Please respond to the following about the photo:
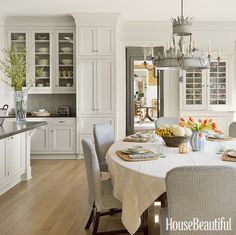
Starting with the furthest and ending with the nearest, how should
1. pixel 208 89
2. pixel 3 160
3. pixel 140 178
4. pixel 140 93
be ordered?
pixel 140 93
pixel 208 89
pixel 3 160
pixel 140 178

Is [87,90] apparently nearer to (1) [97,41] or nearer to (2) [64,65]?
(2) [64,65]

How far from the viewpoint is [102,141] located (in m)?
3.95

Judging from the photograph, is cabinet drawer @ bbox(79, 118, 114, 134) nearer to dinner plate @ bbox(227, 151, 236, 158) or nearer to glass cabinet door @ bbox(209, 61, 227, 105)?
glass cabinet door @ bbox(209, 61, 227, 105)

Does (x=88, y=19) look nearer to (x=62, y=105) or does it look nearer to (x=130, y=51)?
(x=130, y=51)

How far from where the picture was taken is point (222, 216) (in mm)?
1910

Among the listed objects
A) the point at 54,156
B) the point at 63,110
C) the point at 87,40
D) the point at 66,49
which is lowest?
the point at 54,156

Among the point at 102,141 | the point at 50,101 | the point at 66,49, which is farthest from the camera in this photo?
the point at 50,101

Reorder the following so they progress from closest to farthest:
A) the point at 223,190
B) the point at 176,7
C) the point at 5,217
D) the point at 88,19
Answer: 1. the point at 223,190
2. the point at 5,217
3. the point at 176,7
4. the point at 88,19

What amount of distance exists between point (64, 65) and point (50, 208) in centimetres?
362

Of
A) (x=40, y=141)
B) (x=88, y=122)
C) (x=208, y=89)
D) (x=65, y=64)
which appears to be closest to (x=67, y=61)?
(x=65, y=64)

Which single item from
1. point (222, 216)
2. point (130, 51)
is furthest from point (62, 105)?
point (222, 216)

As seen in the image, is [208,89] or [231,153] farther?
[208,89]

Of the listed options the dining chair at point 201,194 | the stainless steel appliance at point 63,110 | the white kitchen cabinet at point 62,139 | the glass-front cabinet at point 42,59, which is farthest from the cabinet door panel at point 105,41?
the dining chair at point 201,194

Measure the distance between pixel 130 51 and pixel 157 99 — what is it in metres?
1.16
